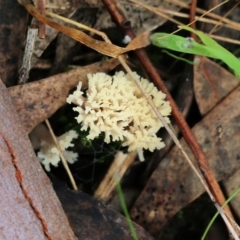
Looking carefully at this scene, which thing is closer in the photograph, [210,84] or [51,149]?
[51,149]

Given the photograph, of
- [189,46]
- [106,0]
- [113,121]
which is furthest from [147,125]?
[106,0]

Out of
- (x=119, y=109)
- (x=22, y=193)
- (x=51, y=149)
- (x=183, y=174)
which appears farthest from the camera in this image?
(x=183, y=174)

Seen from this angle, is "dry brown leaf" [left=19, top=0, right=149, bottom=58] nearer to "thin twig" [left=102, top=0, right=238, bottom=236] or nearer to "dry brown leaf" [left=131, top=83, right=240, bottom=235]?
"thin twig" [left=102, top=0, right=238, bottom=236]

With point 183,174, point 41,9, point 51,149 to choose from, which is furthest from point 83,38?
point 183,174

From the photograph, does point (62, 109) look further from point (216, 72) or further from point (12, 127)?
point (216, 72)

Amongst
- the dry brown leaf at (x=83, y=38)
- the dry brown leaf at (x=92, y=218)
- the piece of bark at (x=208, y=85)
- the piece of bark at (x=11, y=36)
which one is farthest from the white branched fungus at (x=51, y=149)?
the piece of bark at (x=208, y=85)

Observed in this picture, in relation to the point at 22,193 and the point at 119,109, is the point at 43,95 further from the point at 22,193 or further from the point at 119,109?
the point at 22,193

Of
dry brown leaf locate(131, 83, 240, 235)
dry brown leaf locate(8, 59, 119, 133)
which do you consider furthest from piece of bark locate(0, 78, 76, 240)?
dry brown leaf locate(131, 83, 240, 235)
